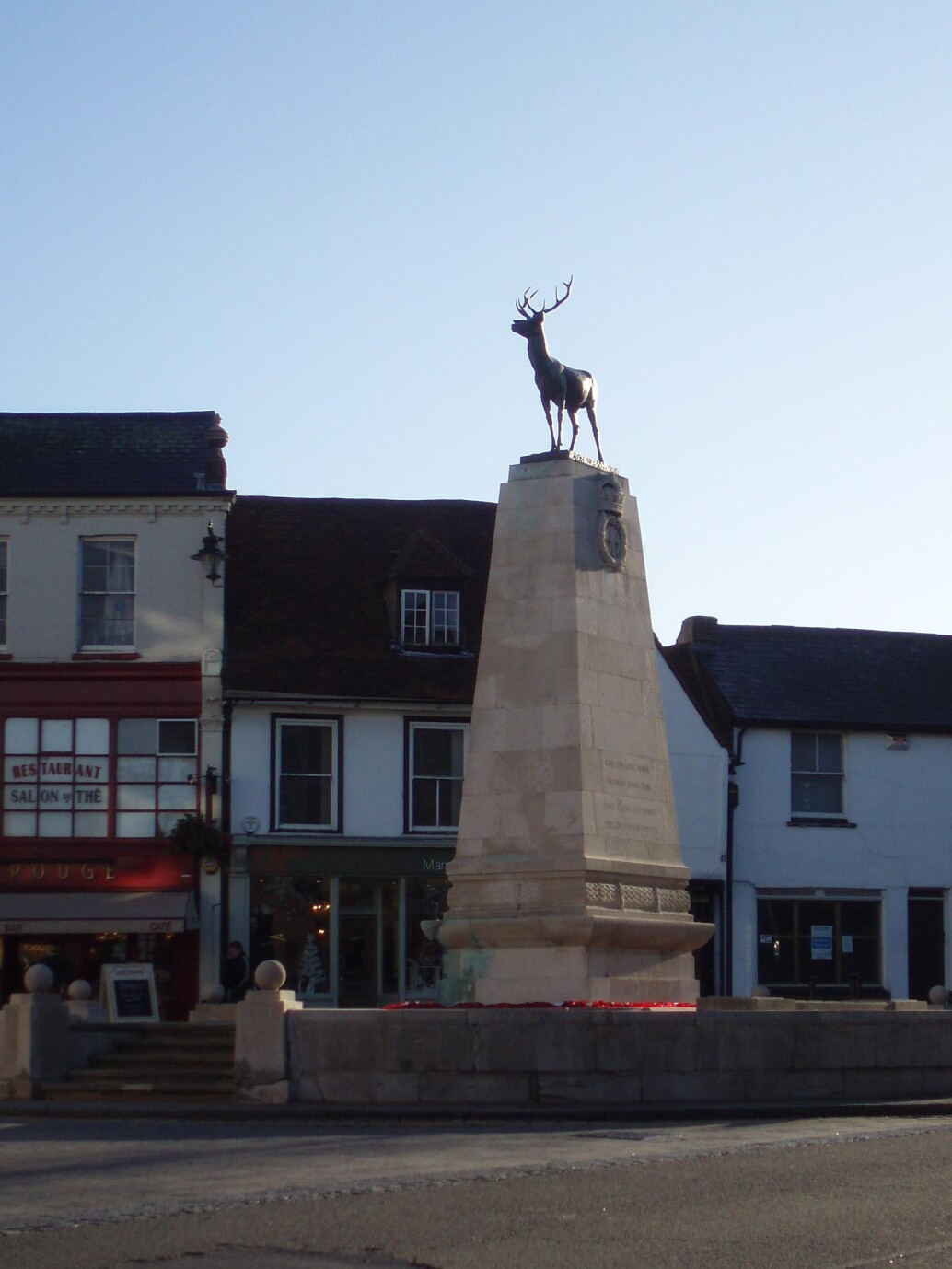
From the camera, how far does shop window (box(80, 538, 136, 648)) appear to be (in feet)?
116

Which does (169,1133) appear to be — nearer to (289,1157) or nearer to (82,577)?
(289,1157)

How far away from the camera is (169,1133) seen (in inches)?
666

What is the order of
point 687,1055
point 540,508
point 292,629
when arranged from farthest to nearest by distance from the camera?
point 292,629, point 540,508, point 687,1055

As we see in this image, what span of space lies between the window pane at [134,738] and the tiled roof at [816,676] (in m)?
10.9

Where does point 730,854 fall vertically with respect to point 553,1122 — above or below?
above

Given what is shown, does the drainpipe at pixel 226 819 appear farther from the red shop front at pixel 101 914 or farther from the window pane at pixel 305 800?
the window pane at pixel 305 800

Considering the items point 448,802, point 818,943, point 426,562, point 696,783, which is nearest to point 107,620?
point 426,562

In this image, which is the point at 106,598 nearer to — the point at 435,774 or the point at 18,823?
the point at 18,823

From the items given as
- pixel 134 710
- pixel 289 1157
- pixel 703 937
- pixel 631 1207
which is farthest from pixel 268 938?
pixel 631 1207

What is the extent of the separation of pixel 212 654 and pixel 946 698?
1552 centimetres

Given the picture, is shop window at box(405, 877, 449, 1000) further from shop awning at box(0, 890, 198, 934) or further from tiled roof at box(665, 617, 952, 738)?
tiled roof at box(665, 617, 952, 738)

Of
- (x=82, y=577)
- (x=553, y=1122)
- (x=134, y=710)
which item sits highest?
(x=82, y=577)

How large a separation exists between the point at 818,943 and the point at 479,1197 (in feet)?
88.4

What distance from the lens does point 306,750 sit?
1410 inches
